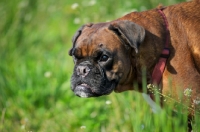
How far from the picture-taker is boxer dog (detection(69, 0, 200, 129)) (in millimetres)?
4418

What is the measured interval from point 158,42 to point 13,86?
95.3 inches

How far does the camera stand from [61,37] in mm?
8664

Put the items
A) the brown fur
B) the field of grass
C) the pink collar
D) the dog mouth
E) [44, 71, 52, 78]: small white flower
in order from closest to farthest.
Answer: the brown fur → the pink collar → the dog mouth → the field of grass → [44, 71, 52, 78]: small white flower

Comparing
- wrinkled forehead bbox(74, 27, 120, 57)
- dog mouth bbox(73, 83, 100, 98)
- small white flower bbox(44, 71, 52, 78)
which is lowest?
small white flower bbox(44, 71, 52, 78)

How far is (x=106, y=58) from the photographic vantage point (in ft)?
14.8

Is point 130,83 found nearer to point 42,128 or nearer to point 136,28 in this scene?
point 136,28

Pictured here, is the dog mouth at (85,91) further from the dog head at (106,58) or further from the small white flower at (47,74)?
the small white flower at (47,74)

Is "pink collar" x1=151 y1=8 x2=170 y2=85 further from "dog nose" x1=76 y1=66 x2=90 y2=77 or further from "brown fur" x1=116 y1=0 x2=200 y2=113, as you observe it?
"dog nose" x1=76 y1=66 x2=90 y2=77

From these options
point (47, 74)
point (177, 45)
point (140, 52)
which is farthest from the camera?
point (47, 74)

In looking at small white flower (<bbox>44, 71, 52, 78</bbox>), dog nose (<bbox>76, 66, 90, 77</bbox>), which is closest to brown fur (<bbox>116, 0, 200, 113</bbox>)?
dog nose (<bbox>76, 66, 90, 77</bbox>)

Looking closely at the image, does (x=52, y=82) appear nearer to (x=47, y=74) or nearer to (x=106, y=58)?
(x=47, y=74)

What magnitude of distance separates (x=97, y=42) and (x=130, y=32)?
315mm

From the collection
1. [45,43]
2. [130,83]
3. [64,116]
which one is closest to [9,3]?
[45,43]

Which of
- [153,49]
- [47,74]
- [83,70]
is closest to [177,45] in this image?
[153,49]
